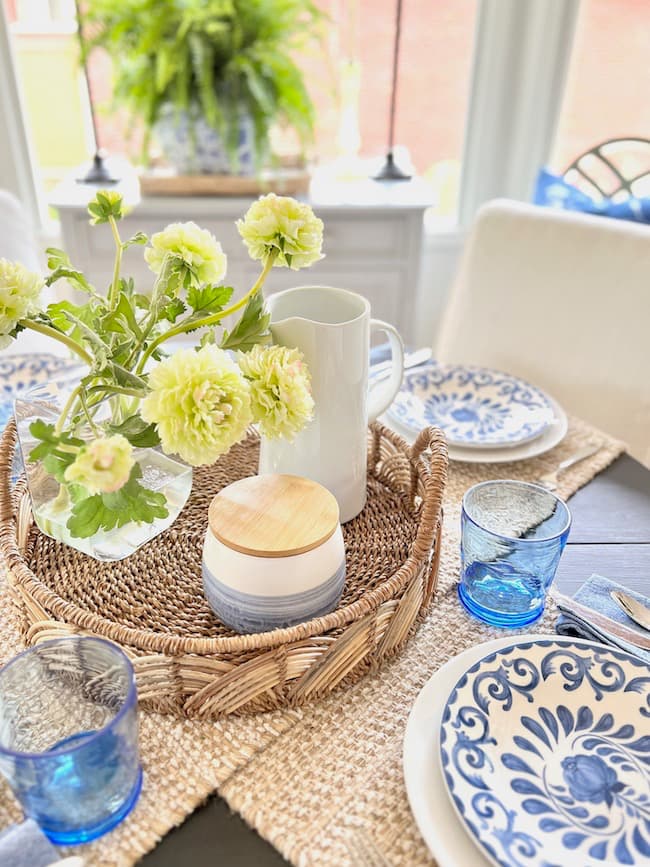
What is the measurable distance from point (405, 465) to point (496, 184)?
183 centimetres

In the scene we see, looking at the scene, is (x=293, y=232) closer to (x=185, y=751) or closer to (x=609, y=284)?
(x=185, y=751)

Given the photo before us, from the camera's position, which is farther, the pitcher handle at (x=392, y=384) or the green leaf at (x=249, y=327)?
the pitcher handle at (x=392, y=384)

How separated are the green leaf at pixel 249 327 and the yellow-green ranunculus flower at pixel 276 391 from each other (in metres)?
0.05

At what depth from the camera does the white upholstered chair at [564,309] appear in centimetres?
126

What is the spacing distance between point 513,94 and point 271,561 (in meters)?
2.11

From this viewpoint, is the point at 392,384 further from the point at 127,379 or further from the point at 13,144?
the point at 13,144

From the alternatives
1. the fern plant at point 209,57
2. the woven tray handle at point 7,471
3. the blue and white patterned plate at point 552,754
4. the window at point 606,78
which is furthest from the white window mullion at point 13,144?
the blue and white patterned plate at point 552,754

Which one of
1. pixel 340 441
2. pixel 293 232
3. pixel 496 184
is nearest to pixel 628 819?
pixel 340 441

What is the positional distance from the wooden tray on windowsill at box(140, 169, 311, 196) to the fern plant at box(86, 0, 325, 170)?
6cm

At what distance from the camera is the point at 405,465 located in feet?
2.76

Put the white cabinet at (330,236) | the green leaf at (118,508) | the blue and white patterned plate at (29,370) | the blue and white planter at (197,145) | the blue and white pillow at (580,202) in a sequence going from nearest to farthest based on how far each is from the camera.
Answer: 1. the green leaf at (118,508)
2. the blue and white patterned plate at (29,370)
3. the blue and white pillow at (580,202)
4. the blue and white planter at (197,145)
5. the white cabinet at (330,236)

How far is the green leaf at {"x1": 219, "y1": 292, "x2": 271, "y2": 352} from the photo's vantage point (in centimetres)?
65

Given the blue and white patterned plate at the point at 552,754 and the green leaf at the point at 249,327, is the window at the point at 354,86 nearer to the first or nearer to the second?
the green leaf at the point at 249,327

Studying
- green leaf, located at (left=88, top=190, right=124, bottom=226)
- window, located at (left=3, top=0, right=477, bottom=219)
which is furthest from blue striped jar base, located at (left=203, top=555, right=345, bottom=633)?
window, located at (left=3, top=0, right=477, bottom=219)
